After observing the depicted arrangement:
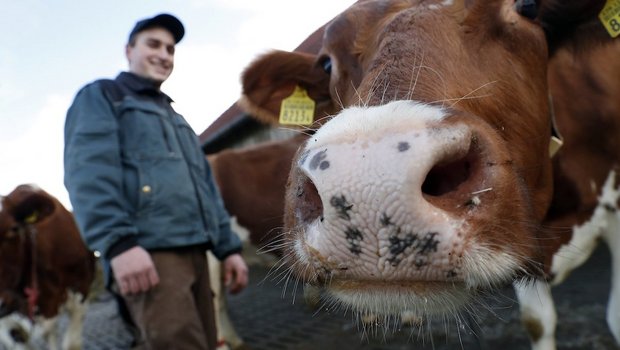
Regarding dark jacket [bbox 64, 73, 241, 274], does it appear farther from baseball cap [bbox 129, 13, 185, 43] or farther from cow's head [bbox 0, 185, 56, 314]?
cow's head [bbox 0, 185, 56, 314]

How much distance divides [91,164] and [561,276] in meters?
2.62

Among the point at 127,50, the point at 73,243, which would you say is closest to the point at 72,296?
the point at 73,243

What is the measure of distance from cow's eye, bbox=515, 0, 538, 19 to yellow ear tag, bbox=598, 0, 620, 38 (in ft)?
1.80

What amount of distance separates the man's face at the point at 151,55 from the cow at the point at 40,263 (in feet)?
8.98

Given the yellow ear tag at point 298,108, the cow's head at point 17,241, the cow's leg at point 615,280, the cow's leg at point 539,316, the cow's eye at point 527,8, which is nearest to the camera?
the cow's eye at point 527,8

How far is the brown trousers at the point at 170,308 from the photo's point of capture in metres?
1.77

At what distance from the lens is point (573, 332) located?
3477mm

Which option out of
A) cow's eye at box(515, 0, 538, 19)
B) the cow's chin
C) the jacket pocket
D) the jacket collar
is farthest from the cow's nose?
the jacket collar

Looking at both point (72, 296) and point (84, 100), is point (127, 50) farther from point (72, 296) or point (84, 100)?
point (72, 296)

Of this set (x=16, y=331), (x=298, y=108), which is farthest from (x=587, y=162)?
(x=16, y=331)

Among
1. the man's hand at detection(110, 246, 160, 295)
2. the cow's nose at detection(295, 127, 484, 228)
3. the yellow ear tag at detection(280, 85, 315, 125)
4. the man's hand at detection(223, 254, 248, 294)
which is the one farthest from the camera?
the yellow ear tag at detection(280, 85, 315, 125)

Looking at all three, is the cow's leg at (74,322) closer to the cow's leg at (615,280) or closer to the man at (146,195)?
the man at (146,195)

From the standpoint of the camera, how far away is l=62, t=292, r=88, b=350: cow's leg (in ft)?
14.6

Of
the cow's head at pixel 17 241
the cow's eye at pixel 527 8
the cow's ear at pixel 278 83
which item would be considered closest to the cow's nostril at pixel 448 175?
the cow's eye at pixel 527 8
